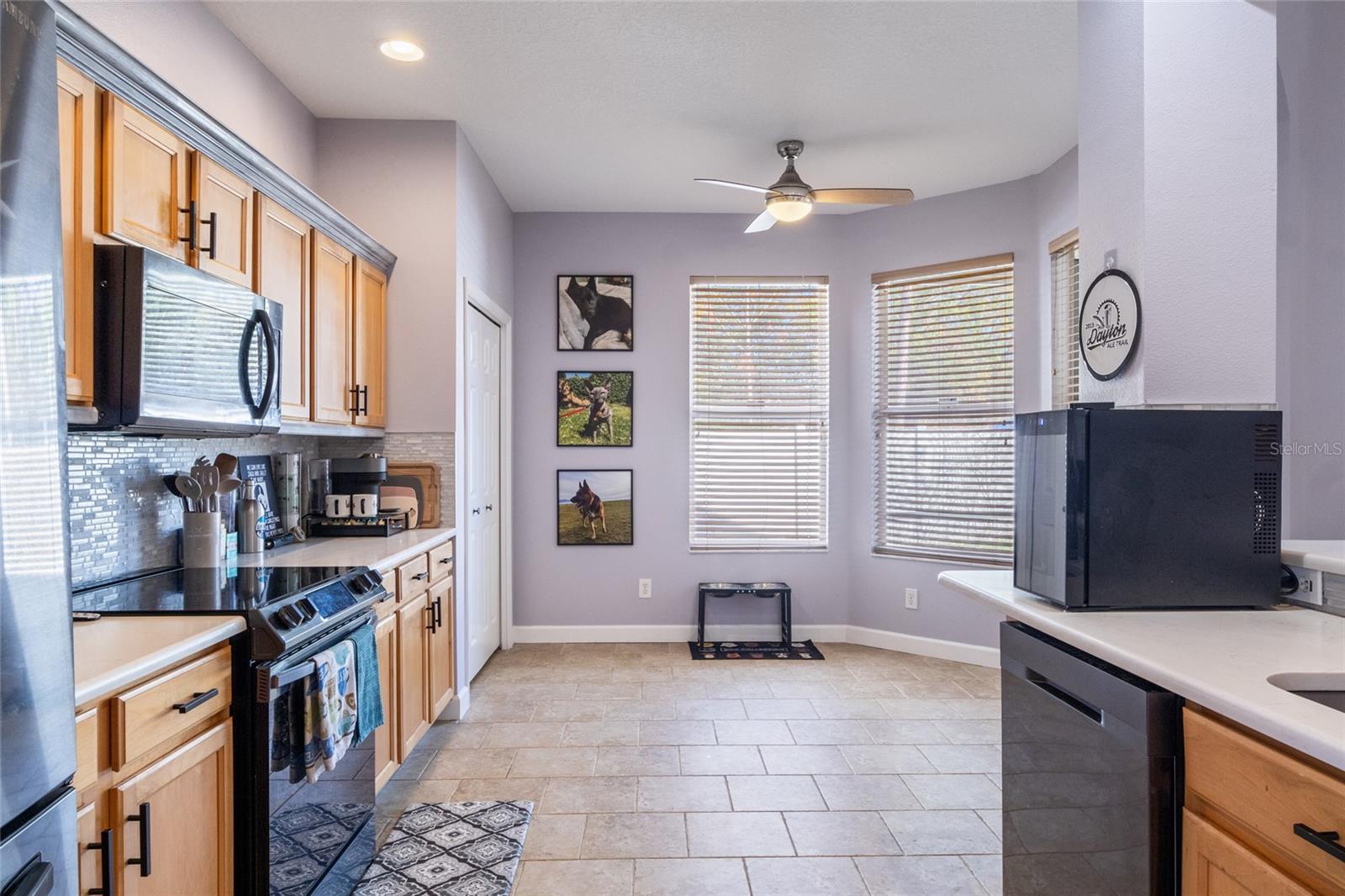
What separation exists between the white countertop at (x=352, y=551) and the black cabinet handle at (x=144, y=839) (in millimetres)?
1118

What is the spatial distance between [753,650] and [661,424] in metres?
1.56

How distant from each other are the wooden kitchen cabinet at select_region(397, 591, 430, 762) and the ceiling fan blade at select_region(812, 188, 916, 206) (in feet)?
8.76

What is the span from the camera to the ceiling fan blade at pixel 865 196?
374 cm

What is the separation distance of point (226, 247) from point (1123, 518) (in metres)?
2.61

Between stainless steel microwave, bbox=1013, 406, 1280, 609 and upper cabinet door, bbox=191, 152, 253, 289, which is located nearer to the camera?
stainless steel microwave, bbox=1013, 406, 1280, 609

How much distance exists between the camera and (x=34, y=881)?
905 mm

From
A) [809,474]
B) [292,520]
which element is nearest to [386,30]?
[292,520]

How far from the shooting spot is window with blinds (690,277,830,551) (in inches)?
200

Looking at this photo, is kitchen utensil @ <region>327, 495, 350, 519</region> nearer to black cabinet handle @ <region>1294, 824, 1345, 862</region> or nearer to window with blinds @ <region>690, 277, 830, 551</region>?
window with blinds @ <region>690, 277, 830, 551</region>

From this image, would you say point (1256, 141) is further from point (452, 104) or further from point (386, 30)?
point (452, 104)

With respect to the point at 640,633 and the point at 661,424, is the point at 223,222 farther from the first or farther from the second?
the point at 640,633

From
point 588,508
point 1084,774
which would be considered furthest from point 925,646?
point 1084,774

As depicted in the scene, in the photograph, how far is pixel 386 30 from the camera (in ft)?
9.27

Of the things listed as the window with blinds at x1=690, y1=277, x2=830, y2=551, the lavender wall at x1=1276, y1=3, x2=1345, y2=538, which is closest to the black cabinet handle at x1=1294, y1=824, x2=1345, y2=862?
the lavender wall at x1=1276, y1=3, x2=1345, y2=538
